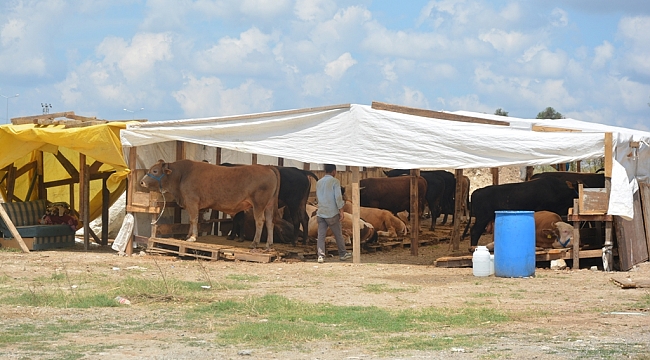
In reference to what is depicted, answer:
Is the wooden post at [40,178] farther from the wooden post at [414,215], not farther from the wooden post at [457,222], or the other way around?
the wooden post at [457,222]

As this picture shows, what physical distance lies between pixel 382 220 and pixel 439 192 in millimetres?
4428

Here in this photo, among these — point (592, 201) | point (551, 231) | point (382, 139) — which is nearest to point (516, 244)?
point (592, 201)

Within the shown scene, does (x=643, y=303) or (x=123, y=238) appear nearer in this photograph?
(x=643, y=303)

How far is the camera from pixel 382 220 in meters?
20.6

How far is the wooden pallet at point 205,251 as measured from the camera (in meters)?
16.1

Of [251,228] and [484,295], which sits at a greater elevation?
[251,228]

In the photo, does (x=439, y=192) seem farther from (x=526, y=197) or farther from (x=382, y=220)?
(x=526, y=197)

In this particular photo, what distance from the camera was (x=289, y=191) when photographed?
18.7m

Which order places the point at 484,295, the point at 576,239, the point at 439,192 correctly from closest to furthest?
the point at 484,295 → the point at 576,239 → the point at 439,192

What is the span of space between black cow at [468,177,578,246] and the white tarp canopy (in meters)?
2.08

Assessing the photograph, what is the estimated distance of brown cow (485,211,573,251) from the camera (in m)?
15.0

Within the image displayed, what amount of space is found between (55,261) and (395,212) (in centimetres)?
960

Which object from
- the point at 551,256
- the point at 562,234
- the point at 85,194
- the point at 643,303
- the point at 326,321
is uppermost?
the point at 85,194

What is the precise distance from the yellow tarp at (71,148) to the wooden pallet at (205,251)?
168 cm
